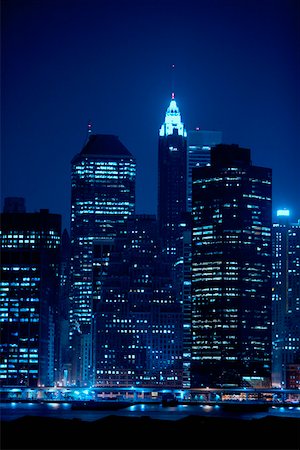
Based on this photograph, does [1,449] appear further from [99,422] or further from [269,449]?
[99,422]

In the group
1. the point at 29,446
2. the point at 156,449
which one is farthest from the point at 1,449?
the point at 156,449

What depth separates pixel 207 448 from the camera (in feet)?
320

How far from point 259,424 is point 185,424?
7.56 meters

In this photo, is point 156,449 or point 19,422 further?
point 19,422

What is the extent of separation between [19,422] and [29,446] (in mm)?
21095

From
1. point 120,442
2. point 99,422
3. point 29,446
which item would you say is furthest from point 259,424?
point 29,446

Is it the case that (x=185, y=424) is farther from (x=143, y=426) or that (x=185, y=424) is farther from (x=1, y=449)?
(x=1, y=449)

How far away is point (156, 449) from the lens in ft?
316

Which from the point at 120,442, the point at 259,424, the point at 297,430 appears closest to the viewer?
the point at 120,442

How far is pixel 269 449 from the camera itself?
9775 centimetres

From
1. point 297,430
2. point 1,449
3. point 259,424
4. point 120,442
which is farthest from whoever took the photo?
point 259,424

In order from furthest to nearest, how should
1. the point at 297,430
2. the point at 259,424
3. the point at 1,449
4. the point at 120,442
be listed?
the point at 259,424, the point at 297,430, the point at 120,442, the point at 1,449

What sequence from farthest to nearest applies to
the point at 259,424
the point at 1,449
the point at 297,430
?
1. the point at 259,424
2. the point at 297,430
3. the point at 1,449

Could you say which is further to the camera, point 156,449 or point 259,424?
point 259,424
